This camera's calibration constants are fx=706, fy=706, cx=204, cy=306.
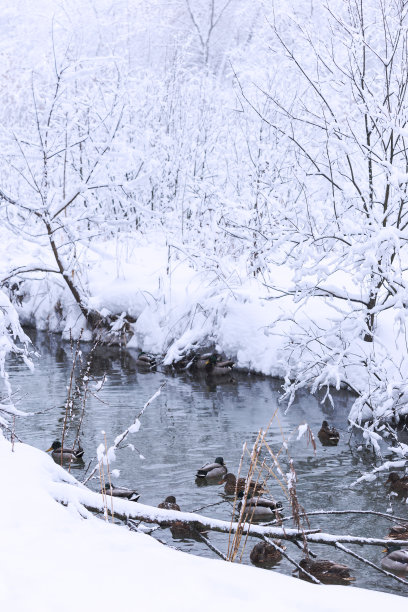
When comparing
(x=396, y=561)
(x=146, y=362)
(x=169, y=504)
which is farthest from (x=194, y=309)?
(x=396, y=561)

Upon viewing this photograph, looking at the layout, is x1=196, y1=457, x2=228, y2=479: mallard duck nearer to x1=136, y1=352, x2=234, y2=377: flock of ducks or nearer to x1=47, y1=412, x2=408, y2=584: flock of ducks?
x1=47, y1=412, x2=408, y2=584: flock of ducks

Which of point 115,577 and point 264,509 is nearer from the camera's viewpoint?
point 115,577

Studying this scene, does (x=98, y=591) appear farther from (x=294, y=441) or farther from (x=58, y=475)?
(x=294, y=441)

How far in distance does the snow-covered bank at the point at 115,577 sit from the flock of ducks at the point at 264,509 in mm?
616

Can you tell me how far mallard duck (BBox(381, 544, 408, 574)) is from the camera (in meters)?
4.46

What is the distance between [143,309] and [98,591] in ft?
34.0

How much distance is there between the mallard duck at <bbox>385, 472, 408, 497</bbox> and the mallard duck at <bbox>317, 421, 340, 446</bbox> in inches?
47.9

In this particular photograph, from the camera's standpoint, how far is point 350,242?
7.76m

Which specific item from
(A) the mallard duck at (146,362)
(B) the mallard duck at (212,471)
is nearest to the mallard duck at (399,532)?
(B) the mallard duck at (212,471)

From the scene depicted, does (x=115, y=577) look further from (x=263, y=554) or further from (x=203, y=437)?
(x=203, y=437)

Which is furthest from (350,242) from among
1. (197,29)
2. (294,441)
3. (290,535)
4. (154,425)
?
(197,29)

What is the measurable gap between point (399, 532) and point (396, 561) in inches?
13.0

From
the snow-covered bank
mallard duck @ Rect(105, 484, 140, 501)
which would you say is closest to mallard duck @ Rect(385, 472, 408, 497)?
mallard duck @ Rect(105, 484, 140, 501)

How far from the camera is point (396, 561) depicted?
451cm
